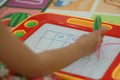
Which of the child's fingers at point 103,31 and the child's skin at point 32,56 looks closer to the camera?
the child's skin at point 32,56

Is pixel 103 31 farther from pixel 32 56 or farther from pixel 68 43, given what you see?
pixel 32 56

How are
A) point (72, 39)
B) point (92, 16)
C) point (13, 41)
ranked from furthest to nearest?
point (92, 16) < point (72, 39) < point (13, 41)

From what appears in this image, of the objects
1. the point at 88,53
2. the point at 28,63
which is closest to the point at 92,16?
the point at 88,53

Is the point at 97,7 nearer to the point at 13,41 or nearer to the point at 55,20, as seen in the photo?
the point at 55,20

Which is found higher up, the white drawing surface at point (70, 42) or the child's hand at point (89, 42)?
the child's hand at point (89, 42)

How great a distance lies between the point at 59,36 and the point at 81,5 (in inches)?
7.3

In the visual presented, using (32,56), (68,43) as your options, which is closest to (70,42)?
(68,43)

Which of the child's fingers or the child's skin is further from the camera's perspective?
the child's fingers

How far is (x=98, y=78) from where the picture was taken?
1.88ft

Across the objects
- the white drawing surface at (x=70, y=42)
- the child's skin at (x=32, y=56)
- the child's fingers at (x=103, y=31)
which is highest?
the child's skin at (x=32, y=56)

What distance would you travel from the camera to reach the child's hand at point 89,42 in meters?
0.59

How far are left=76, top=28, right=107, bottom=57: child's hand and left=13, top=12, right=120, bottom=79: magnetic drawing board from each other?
0.02 metres

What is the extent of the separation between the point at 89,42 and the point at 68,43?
0.24ft

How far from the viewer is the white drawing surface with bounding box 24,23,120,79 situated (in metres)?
0.59
